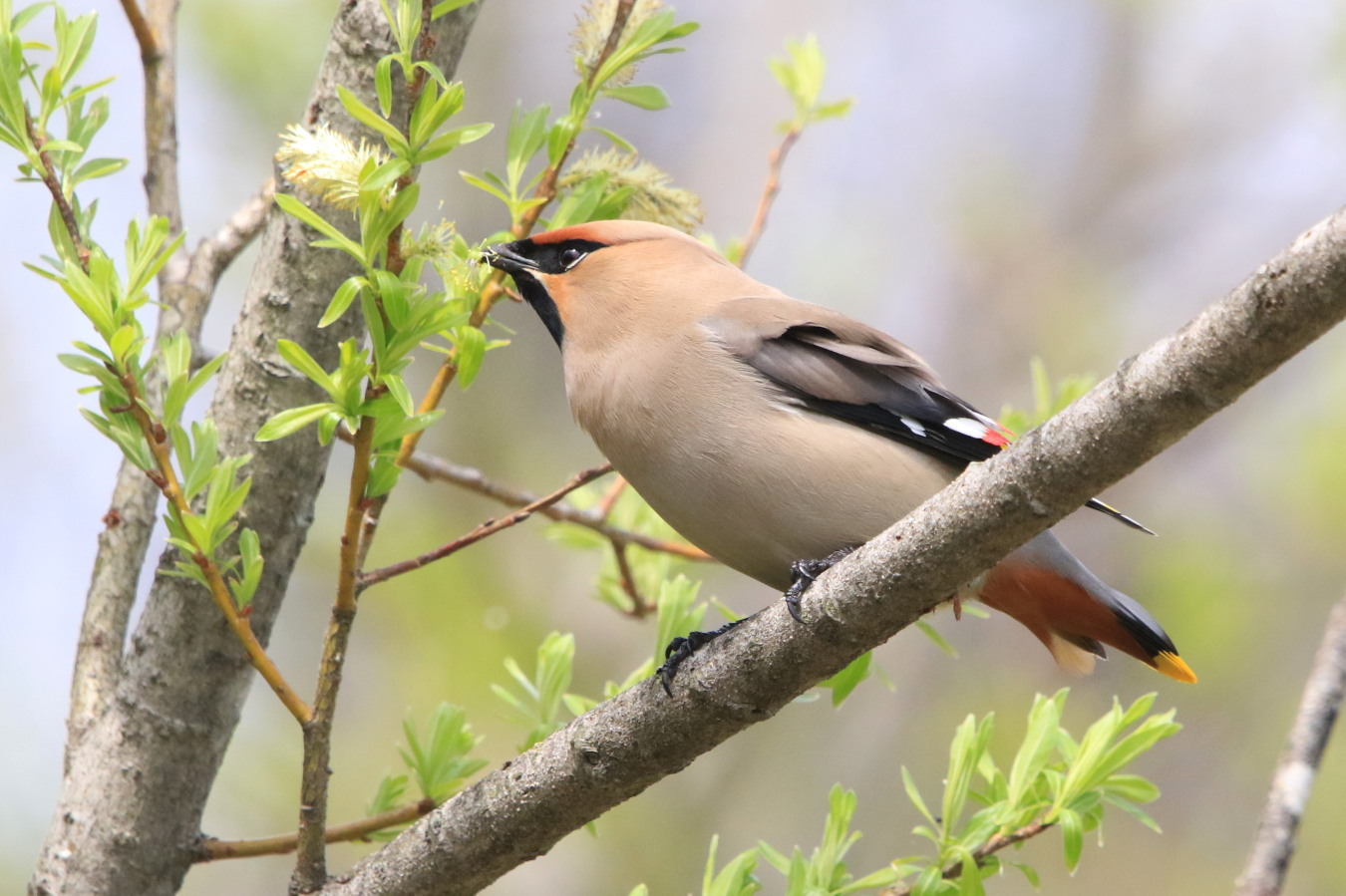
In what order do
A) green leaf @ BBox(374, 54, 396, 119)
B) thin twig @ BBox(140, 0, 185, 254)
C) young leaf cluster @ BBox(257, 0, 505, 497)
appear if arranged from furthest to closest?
thin twig @ BBox(140, 0, 185, 254) < young leaf cluster @ BBox(257, 0, 505, 497) < green leaf @ BBox(374, 54, 396, 119)

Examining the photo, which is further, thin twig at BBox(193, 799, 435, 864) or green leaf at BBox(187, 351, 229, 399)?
thin twig at BBox(193, 799, 435, 864)

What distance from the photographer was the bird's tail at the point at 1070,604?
3105 millimetres

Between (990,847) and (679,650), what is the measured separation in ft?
2.51

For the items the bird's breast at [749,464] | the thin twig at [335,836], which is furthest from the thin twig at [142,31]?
the thin twig at [335,836]

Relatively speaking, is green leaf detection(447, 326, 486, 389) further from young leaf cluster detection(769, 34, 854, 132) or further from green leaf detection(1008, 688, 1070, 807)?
young leaf cluster detection(769, 34, 854, 132)

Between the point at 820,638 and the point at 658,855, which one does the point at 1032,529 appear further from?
the point at 658,855

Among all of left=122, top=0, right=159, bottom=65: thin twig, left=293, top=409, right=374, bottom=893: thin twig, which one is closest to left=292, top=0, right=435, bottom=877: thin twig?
left=293, top=409, right=374, bottom=893: thin twig

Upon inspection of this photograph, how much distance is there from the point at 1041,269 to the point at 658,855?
4.85 m

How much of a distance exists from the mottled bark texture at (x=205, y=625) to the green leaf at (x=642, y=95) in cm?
47

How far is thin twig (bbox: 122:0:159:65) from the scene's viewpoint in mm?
3422

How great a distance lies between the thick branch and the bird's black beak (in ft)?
4.16

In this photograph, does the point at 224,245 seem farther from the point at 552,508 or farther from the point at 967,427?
the point at 967,427

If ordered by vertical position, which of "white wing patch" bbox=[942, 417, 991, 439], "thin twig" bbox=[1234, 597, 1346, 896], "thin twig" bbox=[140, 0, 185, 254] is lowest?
"thin twig" bbox=[1234, 597, 1346, 896]

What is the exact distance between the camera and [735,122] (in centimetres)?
991
